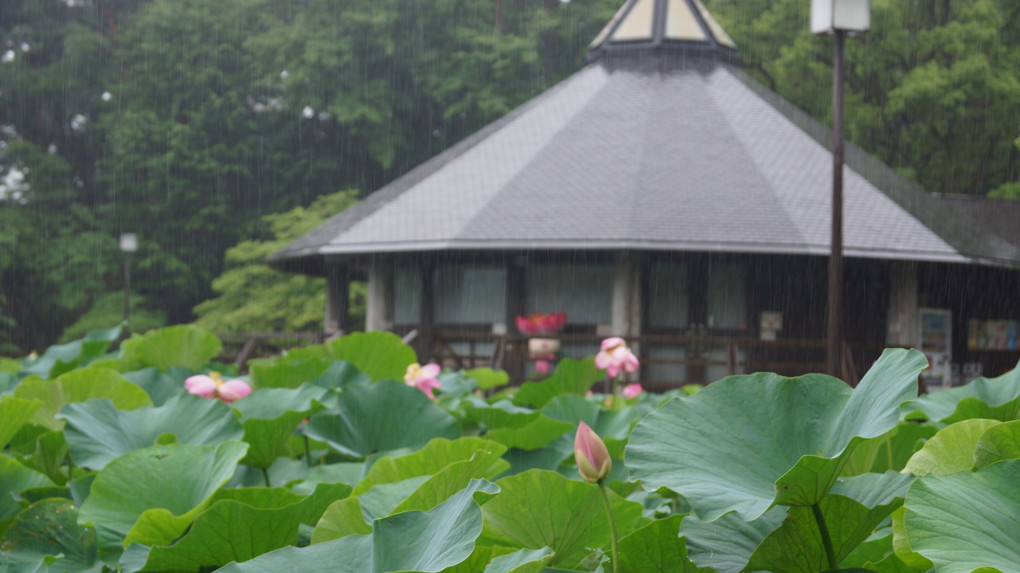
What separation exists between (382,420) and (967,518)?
0.93 metres

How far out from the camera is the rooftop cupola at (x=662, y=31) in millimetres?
15680

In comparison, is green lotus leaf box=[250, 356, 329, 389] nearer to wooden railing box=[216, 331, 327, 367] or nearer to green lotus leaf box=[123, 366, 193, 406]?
green lotus leaf box=[123, 366, 193, 406]

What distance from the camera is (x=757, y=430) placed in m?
0.75

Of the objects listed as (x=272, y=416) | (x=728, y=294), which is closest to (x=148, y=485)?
(x=272, y=416)

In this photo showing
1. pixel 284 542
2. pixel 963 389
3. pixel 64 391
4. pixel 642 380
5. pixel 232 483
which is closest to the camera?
pixel 284 542

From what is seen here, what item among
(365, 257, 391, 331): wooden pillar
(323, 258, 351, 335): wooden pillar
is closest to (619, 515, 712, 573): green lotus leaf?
(365, 257, 391, 331): wooden pillar

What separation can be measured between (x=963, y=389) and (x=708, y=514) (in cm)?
94

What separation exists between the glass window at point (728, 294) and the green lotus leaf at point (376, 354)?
10.8 metres

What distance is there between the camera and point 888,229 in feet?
39.1

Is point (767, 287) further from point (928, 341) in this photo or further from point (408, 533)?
point (408, 533)

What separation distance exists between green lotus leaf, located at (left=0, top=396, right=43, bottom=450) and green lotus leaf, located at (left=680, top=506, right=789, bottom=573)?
0.89m

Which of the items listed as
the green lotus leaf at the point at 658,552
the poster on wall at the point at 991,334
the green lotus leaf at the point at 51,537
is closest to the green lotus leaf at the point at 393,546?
the green lotus leaf at the point at 658,552

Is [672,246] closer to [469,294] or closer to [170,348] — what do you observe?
[469,294]

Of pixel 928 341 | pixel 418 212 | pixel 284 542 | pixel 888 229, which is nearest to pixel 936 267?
pixel 928 341
